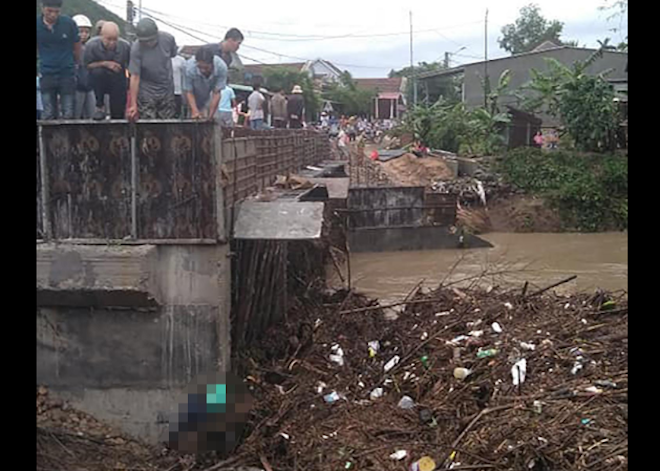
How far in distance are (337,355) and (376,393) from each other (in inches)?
36.1

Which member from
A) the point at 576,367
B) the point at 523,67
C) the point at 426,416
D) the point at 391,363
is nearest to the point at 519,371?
the point at 576,367

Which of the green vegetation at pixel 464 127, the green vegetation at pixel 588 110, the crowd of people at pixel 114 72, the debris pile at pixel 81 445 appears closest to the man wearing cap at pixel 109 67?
the crowd of people at pixel 114 72

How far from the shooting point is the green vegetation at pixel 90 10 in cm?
3282

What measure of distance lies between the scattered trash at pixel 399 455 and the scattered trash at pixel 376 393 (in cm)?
99

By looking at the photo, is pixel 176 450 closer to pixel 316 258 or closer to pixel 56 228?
pixel 56 228

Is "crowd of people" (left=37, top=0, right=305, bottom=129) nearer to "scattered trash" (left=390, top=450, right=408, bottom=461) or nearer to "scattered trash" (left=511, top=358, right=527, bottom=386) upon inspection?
"scattered trash" (left=390, top=450, right=408, bottom=461)

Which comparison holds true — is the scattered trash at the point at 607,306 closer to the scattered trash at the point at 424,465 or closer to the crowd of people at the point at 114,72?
the scattered trash at the point at 424,465

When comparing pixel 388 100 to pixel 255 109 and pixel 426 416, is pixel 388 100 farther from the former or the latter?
pixel 426 416

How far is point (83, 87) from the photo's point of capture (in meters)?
7.77

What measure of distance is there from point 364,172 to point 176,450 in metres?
16.7

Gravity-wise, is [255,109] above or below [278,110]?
below
